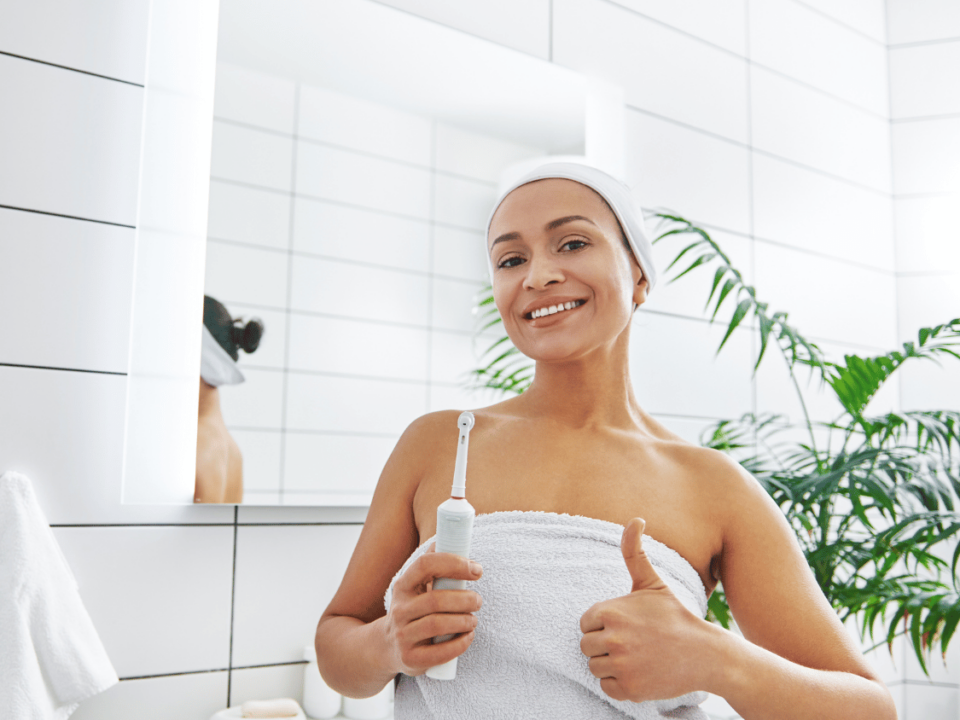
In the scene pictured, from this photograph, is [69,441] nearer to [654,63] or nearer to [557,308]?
[557,308]

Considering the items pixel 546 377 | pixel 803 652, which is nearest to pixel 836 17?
pixel 546 377

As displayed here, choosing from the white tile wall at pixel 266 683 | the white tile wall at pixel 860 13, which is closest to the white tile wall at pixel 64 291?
the white tile wall at pixel 266 683

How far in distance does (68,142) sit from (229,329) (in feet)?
1.08

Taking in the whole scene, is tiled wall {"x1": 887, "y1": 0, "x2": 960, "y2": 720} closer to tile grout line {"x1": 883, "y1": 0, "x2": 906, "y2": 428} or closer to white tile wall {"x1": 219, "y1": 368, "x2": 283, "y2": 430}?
tile grout line {"x1": 883, "y1": 0, "x2": 906, "y2": 428}

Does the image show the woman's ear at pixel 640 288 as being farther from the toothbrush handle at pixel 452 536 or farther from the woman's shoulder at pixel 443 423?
the toothbrush handle at pixel 452 536

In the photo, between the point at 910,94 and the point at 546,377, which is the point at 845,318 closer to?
the point at 910,94

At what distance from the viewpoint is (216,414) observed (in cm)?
117

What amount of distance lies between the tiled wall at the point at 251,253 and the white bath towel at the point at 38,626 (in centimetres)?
5

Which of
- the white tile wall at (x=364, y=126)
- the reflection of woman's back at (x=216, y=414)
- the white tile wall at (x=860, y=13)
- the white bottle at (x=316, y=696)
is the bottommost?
the white bottle at (x=316, y=696)

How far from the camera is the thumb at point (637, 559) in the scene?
62cm

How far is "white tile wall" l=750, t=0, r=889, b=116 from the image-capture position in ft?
6.22

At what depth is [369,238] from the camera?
1337 millimetres

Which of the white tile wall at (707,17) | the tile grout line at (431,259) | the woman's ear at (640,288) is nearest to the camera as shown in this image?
the woman's ear at (640,288)

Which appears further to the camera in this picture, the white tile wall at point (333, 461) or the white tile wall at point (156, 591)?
the white tile wall at point (333, 461)
